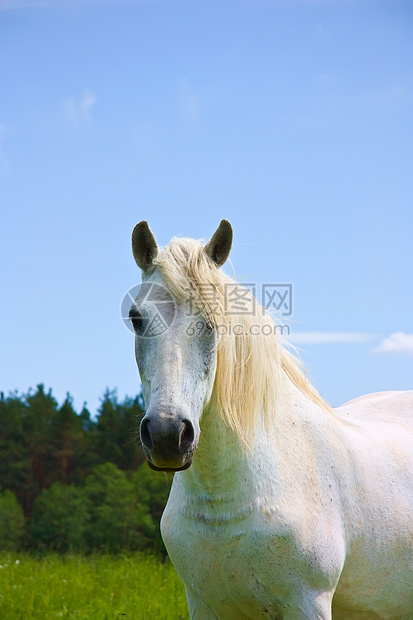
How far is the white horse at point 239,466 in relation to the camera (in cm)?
243

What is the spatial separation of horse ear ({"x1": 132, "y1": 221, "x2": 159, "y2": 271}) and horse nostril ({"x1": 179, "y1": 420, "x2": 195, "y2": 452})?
2.81 feet

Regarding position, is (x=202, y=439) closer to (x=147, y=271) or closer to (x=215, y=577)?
(x=215, y=577)

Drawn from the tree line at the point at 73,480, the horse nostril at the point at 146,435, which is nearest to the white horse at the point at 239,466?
the horse nostril at the point at 146,435

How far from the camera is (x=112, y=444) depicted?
11578mm

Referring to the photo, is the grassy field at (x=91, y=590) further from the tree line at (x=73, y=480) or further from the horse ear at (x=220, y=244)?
the horse ear at (x=220, y=244)

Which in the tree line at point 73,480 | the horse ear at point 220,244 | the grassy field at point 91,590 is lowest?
the grassy field at point 91,590

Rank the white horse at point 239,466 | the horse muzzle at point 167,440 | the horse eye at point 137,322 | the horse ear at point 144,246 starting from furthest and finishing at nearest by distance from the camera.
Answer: the horse ear at point 144,246, the horse eye at point 137,322, the white horse at point 239,466, the horse muzzle at point 167,440

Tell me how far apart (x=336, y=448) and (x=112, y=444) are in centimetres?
900

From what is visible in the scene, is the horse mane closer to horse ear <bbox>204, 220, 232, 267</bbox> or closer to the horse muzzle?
horse ear <bbox>204, 220, 232, 267</bbox>

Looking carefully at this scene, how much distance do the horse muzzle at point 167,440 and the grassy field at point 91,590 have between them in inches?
129

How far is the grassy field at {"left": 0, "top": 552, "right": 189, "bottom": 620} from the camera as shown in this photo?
5188 mm

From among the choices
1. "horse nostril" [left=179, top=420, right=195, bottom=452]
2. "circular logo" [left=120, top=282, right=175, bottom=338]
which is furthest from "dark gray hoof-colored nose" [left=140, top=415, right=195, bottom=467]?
"circular logo" [left=120, top=282, right=175, bottom=338]

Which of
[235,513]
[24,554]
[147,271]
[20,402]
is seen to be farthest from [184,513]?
[20,402]

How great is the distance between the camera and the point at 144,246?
2.83 m
